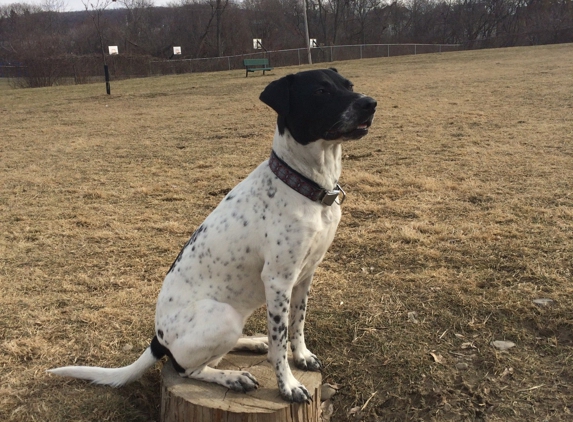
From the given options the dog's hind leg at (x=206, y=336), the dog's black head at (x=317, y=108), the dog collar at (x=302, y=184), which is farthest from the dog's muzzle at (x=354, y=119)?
the dog's hind leg at (x=206, y=336)

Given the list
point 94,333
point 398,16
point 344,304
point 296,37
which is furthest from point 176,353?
point 398,16

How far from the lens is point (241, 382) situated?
2.61 meters

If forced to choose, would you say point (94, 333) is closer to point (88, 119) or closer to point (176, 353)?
point (176, 353)

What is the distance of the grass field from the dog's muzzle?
4.91ft

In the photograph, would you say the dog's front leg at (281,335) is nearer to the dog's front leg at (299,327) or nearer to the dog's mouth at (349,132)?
the dog's front leg at (299,327)

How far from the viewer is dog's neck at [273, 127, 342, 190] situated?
8.17 ft

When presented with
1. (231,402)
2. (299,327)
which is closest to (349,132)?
(299,327)

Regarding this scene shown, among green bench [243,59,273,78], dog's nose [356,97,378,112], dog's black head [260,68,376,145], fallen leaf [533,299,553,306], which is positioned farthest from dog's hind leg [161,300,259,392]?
green bench [243,59,273,78]

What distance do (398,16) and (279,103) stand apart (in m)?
64.4

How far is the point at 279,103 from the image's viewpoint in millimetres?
2473

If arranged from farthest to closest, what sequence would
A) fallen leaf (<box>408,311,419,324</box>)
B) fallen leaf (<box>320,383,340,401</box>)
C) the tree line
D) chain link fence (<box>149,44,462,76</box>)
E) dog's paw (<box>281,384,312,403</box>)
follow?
the tree line
chain link fence (<box>149,44,462,76</box>)
fallen leaf (<box>408,311,419,324</box>)
fallen leaf (<box>320,383,340,401</box>)
dog's paw (<box>281,384,312,403</box>)

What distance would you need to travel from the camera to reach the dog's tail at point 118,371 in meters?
2.74

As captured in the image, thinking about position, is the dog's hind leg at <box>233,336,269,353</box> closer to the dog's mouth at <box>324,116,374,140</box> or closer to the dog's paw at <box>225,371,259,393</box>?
the dog's paw at <box>225,371,259,393</box>

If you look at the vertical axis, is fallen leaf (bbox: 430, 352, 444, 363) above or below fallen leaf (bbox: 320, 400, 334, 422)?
above
